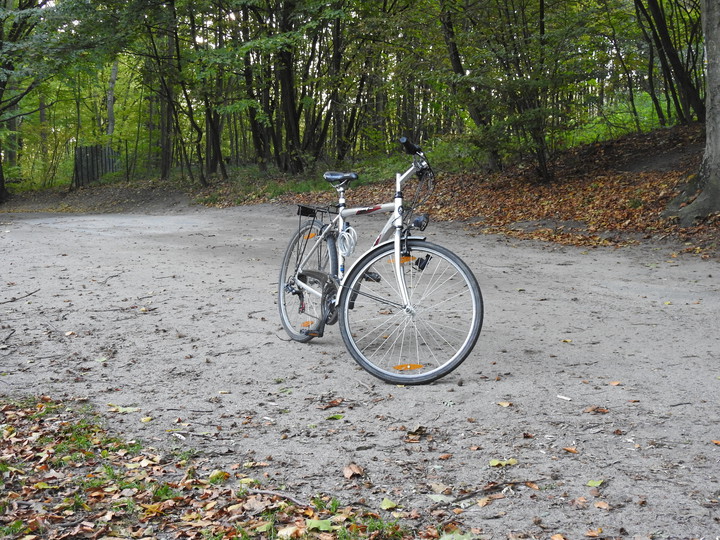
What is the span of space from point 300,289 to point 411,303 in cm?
133

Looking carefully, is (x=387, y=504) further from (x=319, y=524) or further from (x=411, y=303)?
(x=411, y=303)

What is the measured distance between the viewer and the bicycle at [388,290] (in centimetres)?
429

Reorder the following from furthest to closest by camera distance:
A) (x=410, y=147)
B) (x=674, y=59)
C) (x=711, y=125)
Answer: (x=674, y=59), (x=711, y=125), (x=410, y=147)

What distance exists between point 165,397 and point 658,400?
2.89 meters

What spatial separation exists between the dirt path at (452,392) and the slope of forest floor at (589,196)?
211 centimetres

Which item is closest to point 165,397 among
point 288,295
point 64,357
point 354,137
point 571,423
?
point 64,357

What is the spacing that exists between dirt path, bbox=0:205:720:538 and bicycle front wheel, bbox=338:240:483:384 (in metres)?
0.15

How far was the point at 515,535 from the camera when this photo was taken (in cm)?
251

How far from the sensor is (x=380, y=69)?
1789 centimetres

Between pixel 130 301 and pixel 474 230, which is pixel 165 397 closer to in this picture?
pixel 130 301

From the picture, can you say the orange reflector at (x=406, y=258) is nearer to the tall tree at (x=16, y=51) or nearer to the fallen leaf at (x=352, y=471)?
the fallen leaf at (x=352, y=471)

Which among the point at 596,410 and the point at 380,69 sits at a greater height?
the point at 380,69

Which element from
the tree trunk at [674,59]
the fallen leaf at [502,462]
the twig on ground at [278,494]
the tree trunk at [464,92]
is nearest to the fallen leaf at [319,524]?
the twig on ground at [278,494]

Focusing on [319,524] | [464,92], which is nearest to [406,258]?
[319,524]
